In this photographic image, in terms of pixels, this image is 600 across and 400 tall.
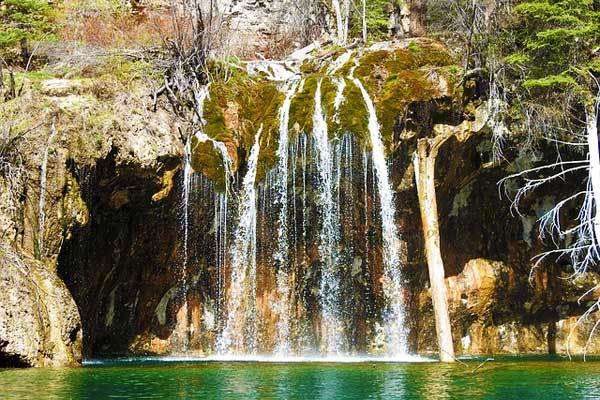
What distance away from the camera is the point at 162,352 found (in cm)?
1980

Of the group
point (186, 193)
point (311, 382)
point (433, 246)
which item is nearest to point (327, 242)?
point (186, 193)

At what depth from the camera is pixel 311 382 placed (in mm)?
10703

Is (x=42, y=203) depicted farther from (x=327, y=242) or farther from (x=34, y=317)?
(x=327, y=242)

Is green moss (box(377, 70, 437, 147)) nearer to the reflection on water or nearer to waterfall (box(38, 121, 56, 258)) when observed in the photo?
the reflection on water

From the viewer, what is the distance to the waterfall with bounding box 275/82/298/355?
61.8 feet

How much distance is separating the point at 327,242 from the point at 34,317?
27.0ft

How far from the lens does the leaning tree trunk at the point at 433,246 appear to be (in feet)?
49.9

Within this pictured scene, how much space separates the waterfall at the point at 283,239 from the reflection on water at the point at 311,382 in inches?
229

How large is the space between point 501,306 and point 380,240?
441 cm

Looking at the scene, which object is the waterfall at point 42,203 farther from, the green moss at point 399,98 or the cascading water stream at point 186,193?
the green moss at point 399,98

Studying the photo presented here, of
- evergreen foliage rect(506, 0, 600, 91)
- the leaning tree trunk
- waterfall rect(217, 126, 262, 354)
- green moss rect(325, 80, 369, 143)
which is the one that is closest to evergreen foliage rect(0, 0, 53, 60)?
waterfall rect(217, 126, 262, 354)

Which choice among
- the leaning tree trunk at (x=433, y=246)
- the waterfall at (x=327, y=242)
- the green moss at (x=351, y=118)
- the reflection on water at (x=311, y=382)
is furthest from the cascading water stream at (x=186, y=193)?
the leaning tree trunk at (x=433, y=246)

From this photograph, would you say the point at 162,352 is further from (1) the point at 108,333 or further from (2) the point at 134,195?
(2) the point at 134,195

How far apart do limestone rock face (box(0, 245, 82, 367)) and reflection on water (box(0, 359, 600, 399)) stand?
1.06 metres
